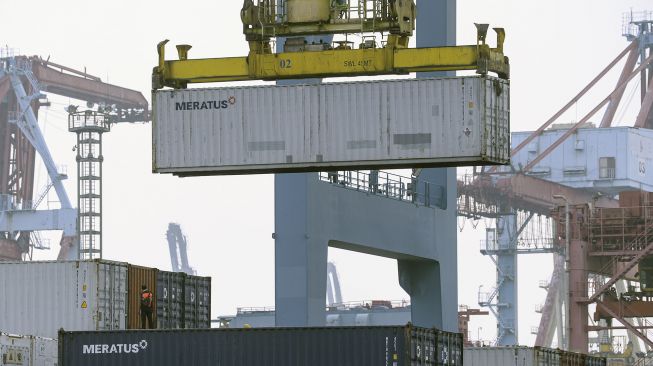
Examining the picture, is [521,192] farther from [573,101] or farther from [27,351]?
[27,351]

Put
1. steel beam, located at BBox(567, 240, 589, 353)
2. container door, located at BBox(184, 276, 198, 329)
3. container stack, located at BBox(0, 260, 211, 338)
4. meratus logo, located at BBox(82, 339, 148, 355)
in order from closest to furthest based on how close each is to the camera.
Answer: meratus logo, located at BBox(82, 339, 148, 355)
container stack, located at BBox(0, 260, 211, 338)
container door, located at BBox(184, 276, 198, 329)
steel beam, located at BBox(567, 240, 589, 353)

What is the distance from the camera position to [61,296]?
1762 inches

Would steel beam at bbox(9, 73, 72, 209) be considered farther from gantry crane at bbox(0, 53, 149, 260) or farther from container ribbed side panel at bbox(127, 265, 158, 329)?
container ribbed side panel at bbox(127, 265, 158, 329)

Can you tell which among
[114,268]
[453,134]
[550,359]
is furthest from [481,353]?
[114,268]

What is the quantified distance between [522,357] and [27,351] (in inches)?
556

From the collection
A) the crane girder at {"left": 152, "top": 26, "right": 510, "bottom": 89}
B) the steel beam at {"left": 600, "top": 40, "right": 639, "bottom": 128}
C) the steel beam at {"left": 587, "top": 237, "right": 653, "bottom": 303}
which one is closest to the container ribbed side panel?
the crane girder at {"left": 152, "top": 26, "right": 510, "bottom": 89}

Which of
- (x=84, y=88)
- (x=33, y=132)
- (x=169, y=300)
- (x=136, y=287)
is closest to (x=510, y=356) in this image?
(x=169, y=300)

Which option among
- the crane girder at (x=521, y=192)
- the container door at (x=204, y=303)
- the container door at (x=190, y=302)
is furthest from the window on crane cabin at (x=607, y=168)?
the container door at (x=190, y=302)

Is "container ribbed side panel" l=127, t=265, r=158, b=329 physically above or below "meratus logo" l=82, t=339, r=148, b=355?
above

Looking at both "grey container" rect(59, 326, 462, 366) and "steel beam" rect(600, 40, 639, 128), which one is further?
"steel beam" rect(600, 40, 639, 128)

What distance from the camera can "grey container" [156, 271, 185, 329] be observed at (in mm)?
46625

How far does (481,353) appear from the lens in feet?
166

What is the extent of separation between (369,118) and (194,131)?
446cm

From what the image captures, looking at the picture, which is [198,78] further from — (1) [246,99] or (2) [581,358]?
(2) [581,358]
